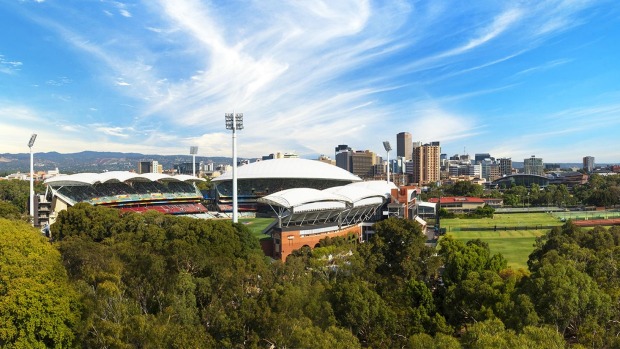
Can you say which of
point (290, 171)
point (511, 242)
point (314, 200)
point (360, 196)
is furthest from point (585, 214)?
point (314, 200)

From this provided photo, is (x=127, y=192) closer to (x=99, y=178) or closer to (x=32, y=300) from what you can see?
(x=99, y=178)

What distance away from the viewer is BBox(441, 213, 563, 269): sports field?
51119mm

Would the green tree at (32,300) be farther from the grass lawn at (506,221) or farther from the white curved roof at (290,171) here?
the white curved roof at (290,171)

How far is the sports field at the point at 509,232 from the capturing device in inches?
2013

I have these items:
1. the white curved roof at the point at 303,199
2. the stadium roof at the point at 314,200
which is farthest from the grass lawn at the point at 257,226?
the white curved roof at the point at 303,199

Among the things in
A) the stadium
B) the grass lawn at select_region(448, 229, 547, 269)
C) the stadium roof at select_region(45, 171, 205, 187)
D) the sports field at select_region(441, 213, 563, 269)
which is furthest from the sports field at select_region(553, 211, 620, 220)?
the stadium roof at select_region(45, 171, 205, 187)

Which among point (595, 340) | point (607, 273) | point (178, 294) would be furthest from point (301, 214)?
point (595, 340)

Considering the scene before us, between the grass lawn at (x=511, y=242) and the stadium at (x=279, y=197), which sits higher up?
the stadium at (x=279, y=197)

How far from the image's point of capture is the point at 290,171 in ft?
320

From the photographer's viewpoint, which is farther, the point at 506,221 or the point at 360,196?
the point at 506,221

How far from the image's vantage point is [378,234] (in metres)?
37.2

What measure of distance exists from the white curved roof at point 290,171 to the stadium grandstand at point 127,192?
10.4 meters

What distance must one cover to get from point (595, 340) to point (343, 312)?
11.9 m

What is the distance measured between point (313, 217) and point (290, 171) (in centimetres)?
4678
